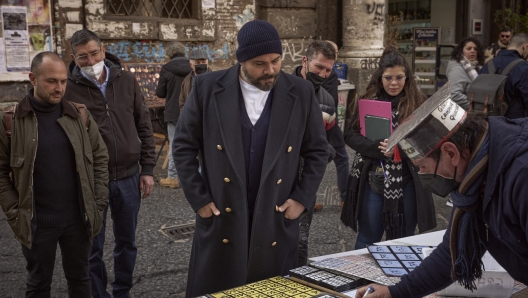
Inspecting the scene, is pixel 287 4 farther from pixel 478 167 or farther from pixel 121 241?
pixel 478 167

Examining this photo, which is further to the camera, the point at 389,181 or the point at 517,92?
the point at 517,92

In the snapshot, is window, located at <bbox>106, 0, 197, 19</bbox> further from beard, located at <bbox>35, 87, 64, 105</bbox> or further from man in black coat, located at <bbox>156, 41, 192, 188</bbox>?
beard, located at <bbox>35, 87, 64, 105</bbox>

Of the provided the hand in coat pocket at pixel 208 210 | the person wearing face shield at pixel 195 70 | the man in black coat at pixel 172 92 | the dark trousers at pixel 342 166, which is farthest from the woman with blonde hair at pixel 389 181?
the man in black coat at pixel 172 92

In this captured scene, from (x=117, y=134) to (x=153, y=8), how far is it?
232 inches

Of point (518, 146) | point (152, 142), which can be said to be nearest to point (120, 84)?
point (152, 142)

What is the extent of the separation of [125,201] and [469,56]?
469cm

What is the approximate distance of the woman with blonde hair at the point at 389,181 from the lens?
12.8 feet

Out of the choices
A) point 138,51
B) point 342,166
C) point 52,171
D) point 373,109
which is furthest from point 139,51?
point 52,171

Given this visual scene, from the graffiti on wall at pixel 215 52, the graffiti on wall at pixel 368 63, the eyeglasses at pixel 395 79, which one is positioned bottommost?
the graffiti on wall at pixel 368 63

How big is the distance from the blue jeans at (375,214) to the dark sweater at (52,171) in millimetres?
1839

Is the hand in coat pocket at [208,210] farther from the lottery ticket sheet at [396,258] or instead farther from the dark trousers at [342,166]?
the dark trousers at [342,166]

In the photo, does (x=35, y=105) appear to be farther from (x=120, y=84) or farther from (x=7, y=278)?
(x=7, y=278)

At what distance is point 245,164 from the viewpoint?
3.01 m

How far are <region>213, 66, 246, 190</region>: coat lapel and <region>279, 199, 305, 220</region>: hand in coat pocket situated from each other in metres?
0.26
